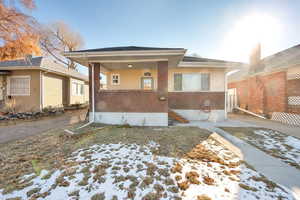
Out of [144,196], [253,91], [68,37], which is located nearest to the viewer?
[144,196]

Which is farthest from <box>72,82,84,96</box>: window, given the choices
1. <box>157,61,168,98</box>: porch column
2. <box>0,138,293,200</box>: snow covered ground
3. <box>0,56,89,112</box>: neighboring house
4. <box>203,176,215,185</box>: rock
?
<box>203,176,215,185</box>: rock

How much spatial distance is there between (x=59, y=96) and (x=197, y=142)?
496 inches

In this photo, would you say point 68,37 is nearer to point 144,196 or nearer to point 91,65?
point 91,65

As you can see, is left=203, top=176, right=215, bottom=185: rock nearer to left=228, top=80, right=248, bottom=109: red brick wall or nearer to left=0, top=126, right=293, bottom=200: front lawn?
left=0, top=126, right=293, bottom=200: front lawn

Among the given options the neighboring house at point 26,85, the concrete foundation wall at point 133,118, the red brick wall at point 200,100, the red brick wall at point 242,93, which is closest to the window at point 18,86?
the neighboring house at point 26,85

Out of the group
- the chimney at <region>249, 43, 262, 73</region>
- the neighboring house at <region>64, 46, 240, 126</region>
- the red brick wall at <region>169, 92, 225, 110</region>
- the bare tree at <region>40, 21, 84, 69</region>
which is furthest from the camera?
the bare tree at <region>40, 21, 84, 69</region>

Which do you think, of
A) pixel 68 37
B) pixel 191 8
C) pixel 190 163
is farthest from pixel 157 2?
pixel 68 37

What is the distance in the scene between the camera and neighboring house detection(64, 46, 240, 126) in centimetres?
602

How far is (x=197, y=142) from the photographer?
402 centimetres

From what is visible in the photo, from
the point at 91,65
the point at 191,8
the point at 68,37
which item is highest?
the point at 68,37

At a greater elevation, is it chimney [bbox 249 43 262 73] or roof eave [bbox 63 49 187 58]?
chimney [bbox 249 43 262 73]

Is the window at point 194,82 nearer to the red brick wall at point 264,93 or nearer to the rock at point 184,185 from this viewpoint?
the red brick wall at point 264,93

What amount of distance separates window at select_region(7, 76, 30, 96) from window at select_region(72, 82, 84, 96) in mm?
3950

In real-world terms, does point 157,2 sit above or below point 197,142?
above
